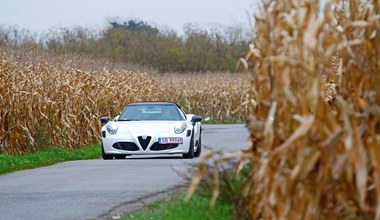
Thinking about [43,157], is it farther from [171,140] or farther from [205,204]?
[205,204]

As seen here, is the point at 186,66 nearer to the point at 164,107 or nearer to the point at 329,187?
the point at 164,107

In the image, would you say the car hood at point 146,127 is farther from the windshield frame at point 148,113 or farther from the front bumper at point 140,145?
the windshield frame at point 148,113

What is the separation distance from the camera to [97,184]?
19.3 m

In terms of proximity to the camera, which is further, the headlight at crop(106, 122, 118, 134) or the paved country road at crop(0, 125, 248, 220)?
the headlight at crop(106, 122, 118, 134)

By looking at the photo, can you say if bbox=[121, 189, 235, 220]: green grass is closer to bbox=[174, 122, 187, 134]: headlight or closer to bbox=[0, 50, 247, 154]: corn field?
bbox=[0, 50, 247, 154]: corn field

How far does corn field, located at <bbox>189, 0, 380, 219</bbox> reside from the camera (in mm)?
6668

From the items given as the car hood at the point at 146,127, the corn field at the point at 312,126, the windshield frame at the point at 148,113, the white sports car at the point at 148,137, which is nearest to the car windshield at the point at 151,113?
the windshield frame at the point at 148,113

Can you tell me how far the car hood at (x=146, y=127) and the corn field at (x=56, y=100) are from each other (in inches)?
132

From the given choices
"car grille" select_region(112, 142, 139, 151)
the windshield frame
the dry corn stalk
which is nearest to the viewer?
the dry corn stalk

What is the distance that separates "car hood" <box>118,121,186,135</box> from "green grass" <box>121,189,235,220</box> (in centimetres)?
1160

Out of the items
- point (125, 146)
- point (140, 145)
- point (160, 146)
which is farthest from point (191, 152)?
point (125, 146)

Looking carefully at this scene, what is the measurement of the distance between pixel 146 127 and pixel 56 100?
6.09 m

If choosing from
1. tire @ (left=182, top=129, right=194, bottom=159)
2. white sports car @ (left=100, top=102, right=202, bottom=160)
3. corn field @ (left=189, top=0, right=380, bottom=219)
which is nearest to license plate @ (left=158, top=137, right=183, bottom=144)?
white sports car @ (left=100, top=102, right=202, bottom=160)

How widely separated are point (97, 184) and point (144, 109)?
32.1ft
